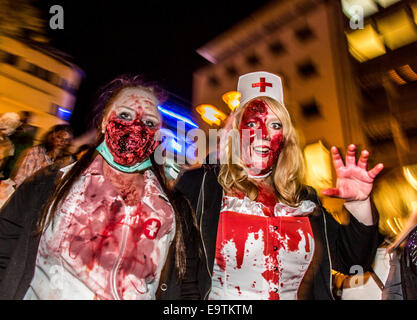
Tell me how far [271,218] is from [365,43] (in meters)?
11.6

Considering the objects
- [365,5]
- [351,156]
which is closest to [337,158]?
[351,156]

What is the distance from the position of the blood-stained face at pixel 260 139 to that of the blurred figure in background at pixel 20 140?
216 cm

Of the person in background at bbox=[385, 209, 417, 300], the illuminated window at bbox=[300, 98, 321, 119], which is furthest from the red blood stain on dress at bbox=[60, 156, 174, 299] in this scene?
the illuminated window at bbox=[300, 98, 321, 119]

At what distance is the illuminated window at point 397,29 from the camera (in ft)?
34.3

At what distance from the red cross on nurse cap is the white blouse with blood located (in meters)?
0.86

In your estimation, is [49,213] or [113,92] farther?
[113,92]

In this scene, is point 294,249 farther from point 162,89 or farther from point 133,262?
point 162,89

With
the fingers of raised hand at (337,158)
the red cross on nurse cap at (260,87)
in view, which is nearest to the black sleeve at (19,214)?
the red cross on nurse cap at (260,87)

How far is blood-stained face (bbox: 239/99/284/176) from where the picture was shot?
2.38 meters

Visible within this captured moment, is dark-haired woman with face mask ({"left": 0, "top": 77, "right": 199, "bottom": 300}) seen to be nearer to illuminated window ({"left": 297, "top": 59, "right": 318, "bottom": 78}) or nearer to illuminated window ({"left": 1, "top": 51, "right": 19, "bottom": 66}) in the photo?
illuminated window ({"left": 1, "top": 51, "right": 19, "bottom": 66})

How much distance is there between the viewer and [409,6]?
34.1 feet

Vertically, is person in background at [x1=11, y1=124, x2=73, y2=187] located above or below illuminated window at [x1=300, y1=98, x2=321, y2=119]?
below
